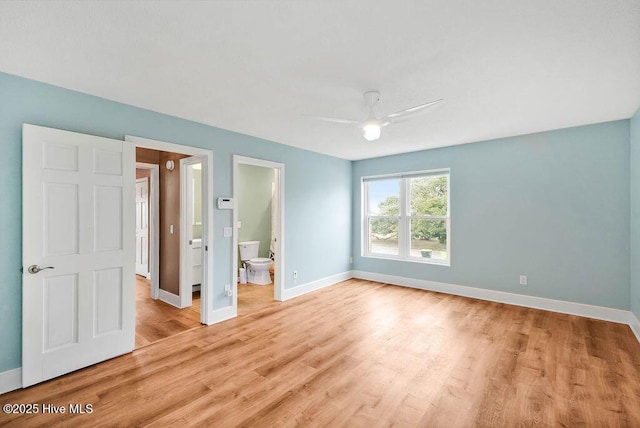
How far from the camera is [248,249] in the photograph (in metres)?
6.02

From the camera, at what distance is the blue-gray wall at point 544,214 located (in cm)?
368

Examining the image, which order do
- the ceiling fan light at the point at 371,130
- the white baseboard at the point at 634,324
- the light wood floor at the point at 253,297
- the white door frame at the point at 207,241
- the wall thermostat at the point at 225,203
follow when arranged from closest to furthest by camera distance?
the ceiling fan light at the point at 371,130, the white baseboard at the point at 634,324, the white door frame at the point at 207,241, the wall thermostat at the point at 225,203, the light wood floor at the point at 253,297

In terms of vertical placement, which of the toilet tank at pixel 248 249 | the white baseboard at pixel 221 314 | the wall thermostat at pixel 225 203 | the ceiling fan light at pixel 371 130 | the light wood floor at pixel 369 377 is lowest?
the light wood floor at pixel 369 377

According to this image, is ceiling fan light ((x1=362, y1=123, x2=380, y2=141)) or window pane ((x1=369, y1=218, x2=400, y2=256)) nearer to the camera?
ceiling fan light ((x1=362, y1=123, x2=380, y2=141))

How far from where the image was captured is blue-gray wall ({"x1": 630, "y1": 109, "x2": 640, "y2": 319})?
321 cm

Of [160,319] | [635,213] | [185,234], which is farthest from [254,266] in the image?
[635,213]

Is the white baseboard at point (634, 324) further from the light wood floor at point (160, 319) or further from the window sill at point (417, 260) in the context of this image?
the light wood floor at point (160, 319)

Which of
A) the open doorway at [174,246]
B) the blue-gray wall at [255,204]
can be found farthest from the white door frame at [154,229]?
the blue-gray wall at [255,204]

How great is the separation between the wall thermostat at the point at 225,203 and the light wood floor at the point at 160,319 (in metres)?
1.51

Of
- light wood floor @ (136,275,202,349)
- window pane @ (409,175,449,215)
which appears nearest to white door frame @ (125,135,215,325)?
light wood floor @ (136,275,202,349)

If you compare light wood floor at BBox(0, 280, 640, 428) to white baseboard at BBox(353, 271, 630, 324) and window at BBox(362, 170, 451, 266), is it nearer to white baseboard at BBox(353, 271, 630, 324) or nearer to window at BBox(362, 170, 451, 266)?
white baseboard at BBox(353, 271, 630, 324)

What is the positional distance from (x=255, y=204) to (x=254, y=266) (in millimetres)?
1488

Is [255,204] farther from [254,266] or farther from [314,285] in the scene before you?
[314,285]

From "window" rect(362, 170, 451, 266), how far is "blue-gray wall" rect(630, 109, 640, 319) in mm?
2163
